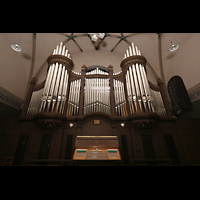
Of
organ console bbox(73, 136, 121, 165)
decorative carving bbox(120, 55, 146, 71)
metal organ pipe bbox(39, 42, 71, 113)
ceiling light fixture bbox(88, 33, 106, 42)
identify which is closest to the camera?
organ console bbox(73, 136, 121, 165)

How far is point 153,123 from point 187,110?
10.0 feet

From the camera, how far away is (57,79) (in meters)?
6.21

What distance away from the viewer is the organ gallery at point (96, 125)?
4.78m

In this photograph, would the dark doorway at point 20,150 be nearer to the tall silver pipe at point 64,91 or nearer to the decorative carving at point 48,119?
the decorative carving at point 48,119

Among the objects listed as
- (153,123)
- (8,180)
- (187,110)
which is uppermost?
(187,110)

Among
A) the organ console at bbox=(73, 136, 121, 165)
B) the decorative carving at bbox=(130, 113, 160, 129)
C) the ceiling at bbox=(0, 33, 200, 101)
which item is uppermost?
the ceiling at bbox=(0, 33, 200, 101)

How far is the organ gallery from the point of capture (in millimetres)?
4781

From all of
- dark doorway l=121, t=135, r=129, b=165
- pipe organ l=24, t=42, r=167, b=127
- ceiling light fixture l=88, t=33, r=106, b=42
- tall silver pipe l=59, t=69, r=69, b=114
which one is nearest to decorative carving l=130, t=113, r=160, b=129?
pipe organ l=24, t=42, r=167, b=127

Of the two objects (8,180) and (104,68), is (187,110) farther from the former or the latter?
(8,180)

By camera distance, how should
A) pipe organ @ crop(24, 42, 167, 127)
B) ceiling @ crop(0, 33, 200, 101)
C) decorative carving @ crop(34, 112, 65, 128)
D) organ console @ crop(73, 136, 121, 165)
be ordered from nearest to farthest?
organ console @ crop(73, 136, 121, 165) → decorative carving @ crop(34, 112, 65, 128) → pipe organ @ crop(24, 42, 167, 127) → ceiling @ crop(0, 33, 200, 101)

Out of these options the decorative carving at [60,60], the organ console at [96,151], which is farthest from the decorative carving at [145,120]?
the decorative carving at [60,60]

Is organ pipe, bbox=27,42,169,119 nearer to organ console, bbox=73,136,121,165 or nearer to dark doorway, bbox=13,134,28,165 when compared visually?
dark doorway, bbox=13,134,28,165

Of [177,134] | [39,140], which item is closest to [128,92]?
[177,134]

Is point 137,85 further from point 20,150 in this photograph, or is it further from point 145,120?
point 20,150
